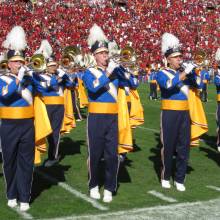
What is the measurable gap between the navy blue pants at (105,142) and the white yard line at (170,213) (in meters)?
0.66

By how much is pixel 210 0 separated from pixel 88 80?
37261 millimetres

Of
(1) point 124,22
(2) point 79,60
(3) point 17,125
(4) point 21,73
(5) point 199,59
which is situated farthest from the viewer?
(1) point 124,22

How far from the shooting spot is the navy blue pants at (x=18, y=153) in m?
5.19

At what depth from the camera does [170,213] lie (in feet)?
16.6

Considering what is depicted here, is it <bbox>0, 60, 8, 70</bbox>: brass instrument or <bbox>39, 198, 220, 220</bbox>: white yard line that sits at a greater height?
<bbox>0, 60, 8, 70</bbox>: brass instrument

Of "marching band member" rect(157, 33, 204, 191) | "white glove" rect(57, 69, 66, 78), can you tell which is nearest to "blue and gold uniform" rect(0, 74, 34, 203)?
"marching band member" rect(157, 33, 204, 191)

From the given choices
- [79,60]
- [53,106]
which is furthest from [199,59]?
[79,60]

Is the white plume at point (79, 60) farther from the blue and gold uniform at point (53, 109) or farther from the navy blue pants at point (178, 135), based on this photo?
the navy blue pants at point (178, 135)

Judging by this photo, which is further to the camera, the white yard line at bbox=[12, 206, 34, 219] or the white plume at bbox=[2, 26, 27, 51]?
the white plume at bbox=[2, 26, 27, 51]

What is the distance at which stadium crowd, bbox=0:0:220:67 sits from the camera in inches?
1154

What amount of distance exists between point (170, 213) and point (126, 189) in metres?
1.20

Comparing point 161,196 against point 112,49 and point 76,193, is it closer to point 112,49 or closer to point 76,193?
point 76,193

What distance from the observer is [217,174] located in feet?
23.0

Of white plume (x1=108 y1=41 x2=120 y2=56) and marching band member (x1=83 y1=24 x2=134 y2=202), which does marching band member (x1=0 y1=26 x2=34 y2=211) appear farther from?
white plume (x1=108 y1=41 x2=120 y2=56)
